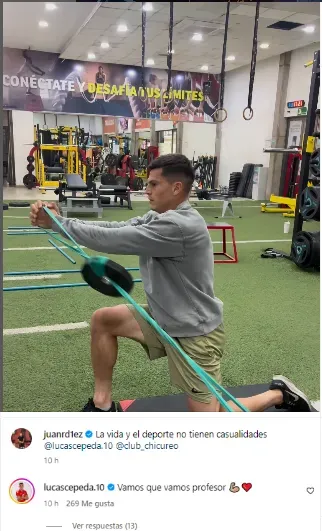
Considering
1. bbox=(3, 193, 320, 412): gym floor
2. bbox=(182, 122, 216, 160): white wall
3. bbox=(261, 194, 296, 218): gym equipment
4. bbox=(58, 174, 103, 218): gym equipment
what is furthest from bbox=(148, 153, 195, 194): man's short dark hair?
bbox=(182, 122, 216, 160): white wall

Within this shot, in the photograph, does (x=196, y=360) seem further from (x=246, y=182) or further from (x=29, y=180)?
(x=246, y=182)

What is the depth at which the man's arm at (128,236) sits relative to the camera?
3.58 ft

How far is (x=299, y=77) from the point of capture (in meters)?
8.14

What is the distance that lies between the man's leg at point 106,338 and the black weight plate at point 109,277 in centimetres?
62

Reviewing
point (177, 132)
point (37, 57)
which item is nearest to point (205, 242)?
point (37, 57)

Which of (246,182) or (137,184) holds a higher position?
(246,182)

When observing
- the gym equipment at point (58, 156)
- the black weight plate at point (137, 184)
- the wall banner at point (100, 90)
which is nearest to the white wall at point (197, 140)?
the wall banner at point (100, 90)

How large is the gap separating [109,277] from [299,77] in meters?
8.82

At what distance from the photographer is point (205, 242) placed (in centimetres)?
119

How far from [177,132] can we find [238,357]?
9.84 metres
